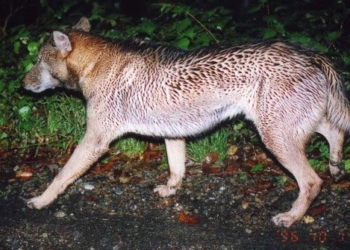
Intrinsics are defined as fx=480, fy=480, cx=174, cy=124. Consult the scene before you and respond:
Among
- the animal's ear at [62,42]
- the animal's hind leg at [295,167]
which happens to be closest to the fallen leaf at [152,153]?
the animal's ear at [62,42]

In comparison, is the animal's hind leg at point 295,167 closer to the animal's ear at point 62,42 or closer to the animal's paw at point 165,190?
the animal's paw at point 165,190

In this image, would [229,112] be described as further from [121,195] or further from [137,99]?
[121,195]

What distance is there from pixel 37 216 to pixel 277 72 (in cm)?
286

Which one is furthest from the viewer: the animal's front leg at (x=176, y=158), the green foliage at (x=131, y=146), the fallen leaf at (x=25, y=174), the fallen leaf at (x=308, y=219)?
the green foliage at (x=131, y=146)

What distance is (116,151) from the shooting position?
649 centimetres

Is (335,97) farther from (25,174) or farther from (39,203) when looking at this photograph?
(25,174)

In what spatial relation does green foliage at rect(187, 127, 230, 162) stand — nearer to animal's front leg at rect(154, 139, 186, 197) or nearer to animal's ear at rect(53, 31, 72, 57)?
animal's front leg at rect(154, 139, 186, 197)

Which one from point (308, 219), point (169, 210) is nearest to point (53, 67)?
point (169, 210)

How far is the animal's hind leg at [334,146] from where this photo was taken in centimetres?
516

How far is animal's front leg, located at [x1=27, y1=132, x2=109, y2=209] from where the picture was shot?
512 centimetres

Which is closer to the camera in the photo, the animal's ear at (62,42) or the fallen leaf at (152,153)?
the animal's ear at (62,42)

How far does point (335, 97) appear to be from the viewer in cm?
473

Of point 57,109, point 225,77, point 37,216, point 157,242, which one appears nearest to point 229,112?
point 225,77

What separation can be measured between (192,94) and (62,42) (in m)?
1.52
